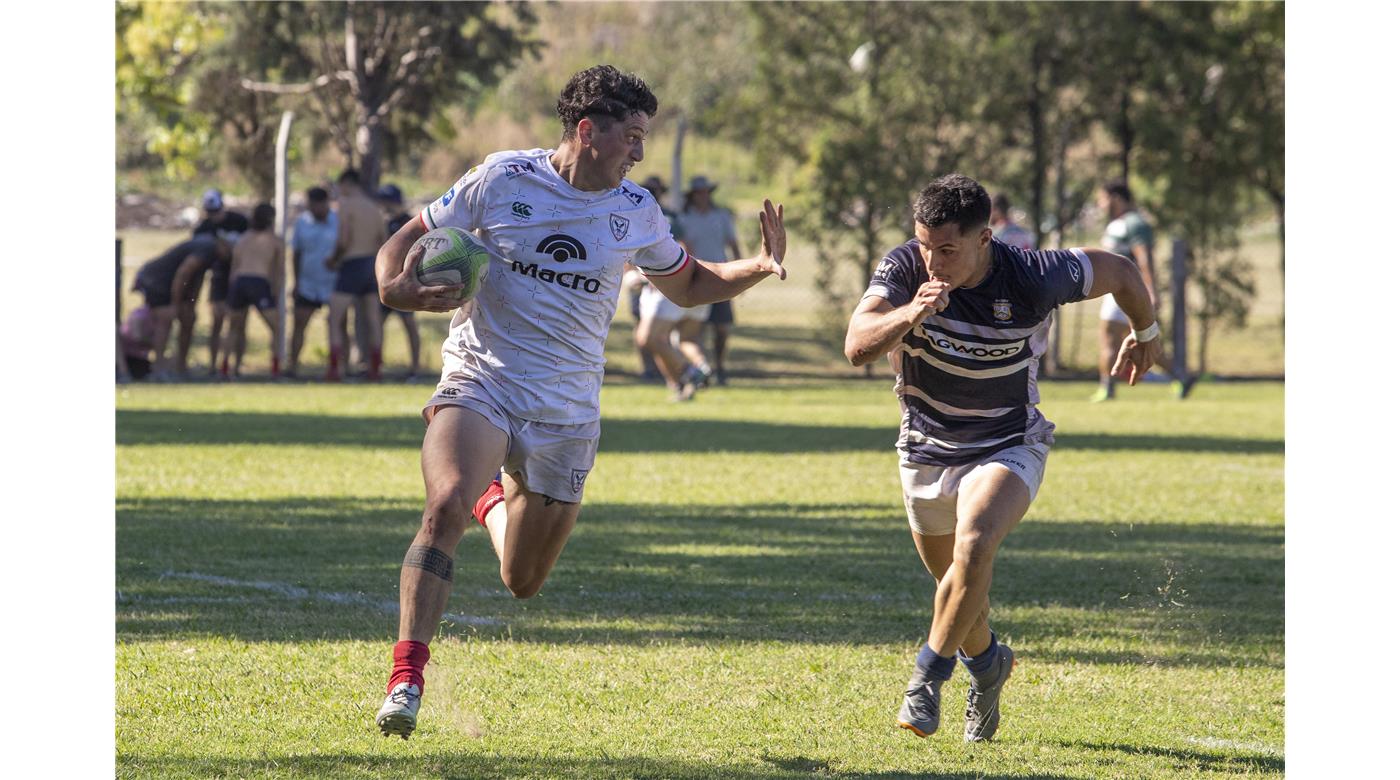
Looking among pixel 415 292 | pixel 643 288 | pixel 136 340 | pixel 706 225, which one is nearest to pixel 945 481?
pixel 415 292

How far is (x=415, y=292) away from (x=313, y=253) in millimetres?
14909

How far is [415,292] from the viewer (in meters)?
5.41

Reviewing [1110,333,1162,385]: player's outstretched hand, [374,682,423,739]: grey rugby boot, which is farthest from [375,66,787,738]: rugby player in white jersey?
[1110,333,1162,385]: player's outstretched hand

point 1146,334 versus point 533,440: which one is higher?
point 1146,334

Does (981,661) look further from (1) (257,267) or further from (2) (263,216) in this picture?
(1) (257,267)

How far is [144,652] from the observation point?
6.39 metres

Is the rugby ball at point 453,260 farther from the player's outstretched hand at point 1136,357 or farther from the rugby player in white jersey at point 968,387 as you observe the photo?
the player's outstretched hand at point 1136,357

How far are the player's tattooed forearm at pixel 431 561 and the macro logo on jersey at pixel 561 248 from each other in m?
1.15

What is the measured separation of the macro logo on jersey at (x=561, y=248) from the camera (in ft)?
19.2

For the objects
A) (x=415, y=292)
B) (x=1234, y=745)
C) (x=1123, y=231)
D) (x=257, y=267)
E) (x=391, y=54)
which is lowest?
(x=1234, y=745)

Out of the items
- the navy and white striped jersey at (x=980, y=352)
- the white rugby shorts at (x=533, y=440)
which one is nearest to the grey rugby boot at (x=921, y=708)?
the navy and white striped jersey at (x=980, y=352)

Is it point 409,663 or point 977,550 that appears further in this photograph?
point 977,550

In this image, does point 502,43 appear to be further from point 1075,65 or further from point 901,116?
point 1075,65

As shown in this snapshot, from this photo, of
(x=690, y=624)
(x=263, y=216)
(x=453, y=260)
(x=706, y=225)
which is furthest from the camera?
(x=263, y=216)
